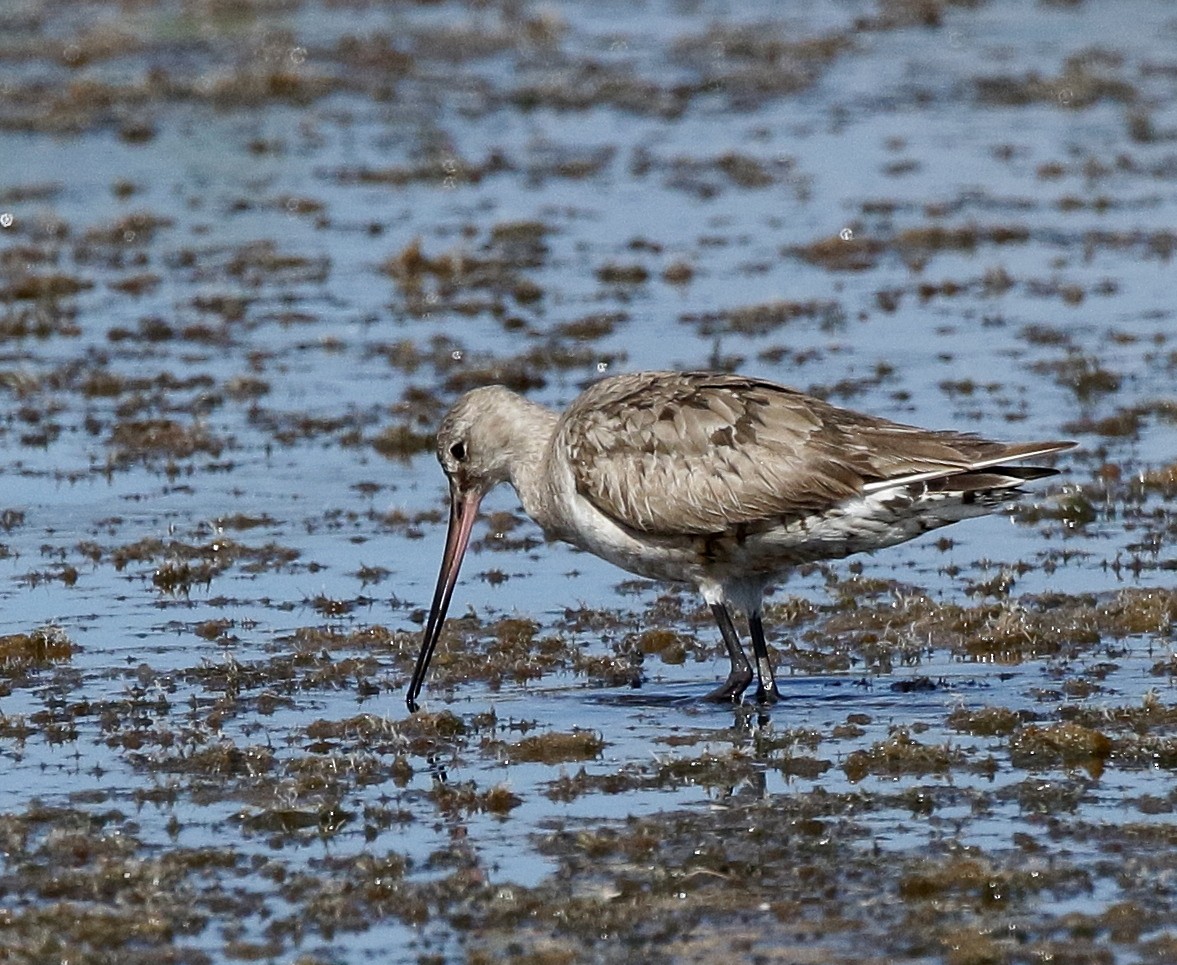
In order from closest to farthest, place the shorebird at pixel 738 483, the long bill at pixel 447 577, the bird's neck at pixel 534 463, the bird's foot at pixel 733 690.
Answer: the shorebird at pixel 738 483
the bird's foot at pixel 733 690
the long bill at pixel 447 577
the bird's neck at pixel 534 463

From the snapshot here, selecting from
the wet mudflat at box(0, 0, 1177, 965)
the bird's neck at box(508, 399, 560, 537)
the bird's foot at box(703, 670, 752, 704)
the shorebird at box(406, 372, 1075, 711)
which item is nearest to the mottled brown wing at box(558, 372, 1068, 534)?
the shorebird at box(406, 372, 1075, 711)

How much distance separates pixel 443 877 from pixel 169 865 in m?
0.79

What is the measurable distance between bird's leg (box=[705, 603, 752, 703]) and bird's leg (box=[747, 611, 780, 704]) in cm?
5

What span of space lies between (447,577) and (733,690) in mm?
1340

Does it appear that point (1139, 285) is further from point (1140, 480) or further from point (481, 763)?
point (481, 763)

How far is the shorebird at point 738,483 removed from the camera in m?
8.55

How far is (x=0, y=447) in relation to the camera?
43.9 feet

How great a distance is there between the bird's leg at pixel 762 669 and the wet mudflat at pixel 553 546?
0.70 ft

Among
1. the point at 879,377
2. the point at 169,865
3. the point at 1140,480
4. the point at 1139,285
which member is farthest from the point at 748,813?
the point at 1139,285

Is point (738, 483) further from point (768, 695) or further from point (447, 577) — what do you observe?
point (447, 577)

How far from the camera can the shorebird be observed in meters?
8.55

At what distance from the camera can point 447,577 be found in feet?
31.7

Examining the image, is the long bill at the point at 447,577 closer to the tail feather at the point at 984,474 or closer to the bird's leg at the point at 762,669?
the bird's leg at the point at 762,669

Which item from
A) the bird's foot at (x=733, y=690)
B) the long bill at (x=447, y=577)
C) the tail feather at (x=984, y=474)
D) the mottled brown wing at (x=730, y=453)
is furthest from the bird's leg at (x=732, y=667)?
the long bill at (x=447, y=577)
